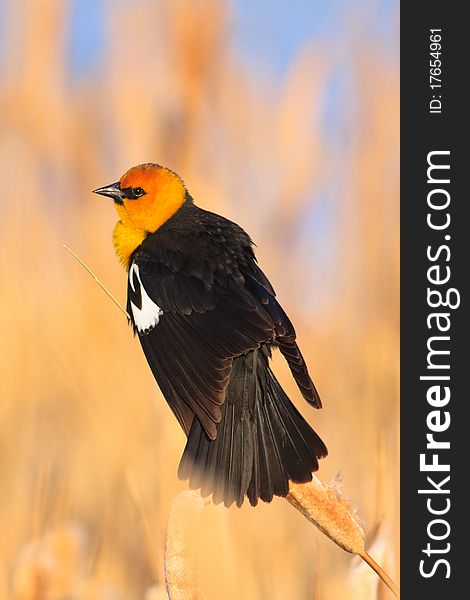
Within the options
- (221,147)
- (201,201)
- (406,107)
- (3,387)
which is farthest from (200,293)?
(406,107)

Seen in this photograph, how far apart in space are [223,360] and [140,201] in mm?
556

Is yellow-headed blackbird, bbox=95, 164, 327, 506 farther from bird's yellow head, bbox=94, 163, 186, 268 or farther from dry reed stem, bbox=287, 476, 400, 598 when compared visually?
dry reed stem, bbox=287, 476, 400, 598

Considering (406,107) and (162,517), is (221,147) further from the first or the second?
(162,517)

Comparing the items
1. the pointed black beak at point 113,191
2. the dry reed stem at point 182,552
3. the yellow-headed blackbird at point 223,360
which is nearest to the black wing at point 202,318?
the yellow-headed blackbird at point 223,360

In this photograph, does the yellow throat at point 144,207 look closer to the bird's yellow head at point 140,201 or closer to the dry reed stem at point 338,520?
the bird's yellow head at point 140,201

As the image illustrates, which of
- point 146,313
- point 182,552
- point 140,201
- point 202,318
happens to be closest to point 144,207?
point 140,201

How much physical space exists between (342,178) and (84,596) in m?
0.98

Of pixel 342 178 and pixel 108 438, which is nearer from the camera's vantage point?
pixel 108 438

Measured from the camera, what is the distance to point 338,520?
3.34 feet

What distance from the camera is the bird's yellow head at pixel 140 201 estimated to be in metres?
1.92

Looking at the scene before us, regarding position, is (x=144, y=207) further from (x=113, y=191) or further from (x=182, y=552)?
(x=182, y=552)

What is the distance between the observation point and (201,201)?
184 cm

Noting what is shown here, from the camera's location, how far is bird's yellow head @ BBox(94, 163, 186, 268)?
75.4 inches

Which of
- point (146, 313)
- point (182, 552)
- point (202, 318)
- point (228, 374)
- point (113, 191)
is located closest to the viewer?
point (182, 552)
